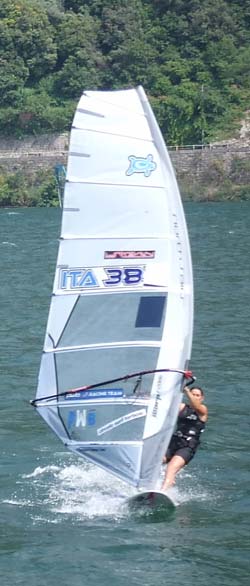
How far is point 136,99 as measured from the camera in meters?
11.4

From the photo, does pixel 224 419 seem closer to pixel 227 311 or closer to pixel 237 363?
pixel 237 363

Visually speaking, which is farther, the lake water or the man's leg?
the man's leg

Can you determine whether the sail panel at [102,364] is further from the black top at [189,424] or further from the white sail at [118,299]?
the black top at [189,424]

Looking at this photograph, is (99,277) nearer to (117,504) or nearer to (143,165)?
(143,165)

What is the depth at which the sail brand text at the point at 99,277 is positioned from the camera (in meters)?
11.7

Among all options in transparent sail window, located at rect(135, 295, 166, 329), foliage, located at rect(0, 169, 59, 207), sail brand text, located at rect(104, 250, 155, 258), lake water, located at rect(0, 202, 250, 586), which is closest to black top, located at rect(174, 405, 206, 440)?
lake water, located at rect(0, 202, 250, 586)

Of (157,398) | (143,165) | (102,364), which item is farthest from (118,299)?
(143,165)

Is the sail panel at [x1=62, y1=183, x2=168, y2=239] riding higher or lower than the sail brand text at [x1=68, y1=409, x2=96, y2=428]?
higher

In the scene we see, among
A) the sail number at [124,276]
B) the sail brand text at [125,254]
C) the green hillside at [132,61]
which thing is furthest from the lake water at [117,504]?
the green hillside at [132,61]

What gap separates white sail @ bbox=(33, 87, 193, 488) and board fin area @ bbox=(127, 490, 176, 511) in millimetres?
119

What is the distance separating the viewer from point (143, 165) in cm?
1148

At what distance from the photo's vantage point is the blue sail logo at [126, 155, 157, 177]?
11461 millimetres

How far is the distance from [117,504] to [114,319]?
Result: 72.9 inches

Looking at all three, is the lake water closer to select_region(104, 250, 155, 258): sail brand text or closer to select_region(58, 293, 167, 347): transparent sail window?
select_region(58, 293, 167, 347): transparent sail window
